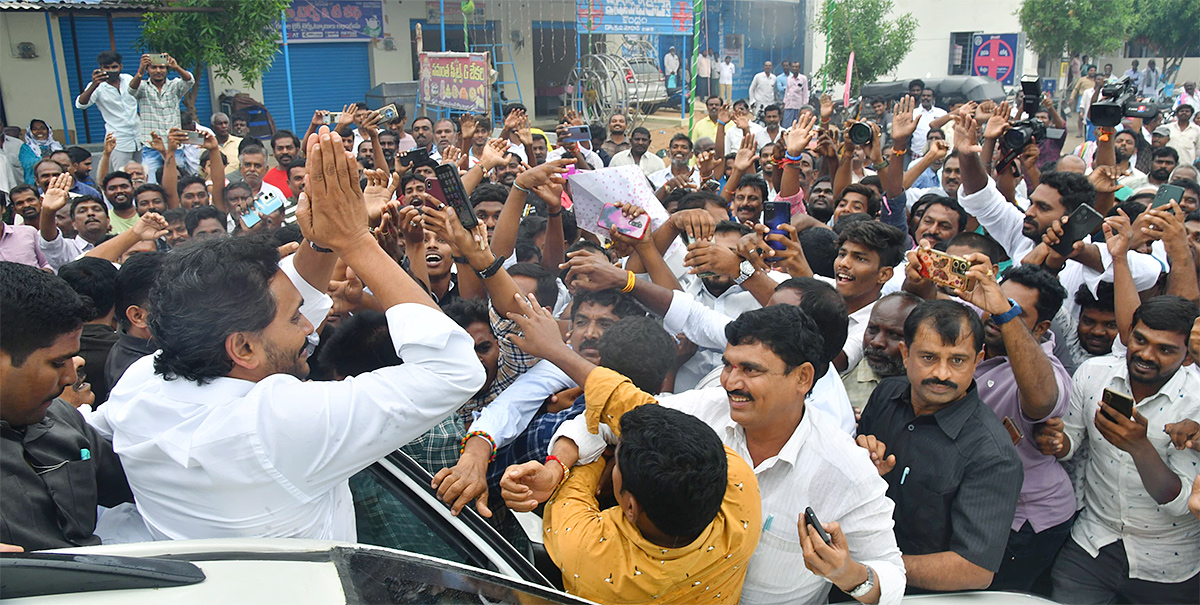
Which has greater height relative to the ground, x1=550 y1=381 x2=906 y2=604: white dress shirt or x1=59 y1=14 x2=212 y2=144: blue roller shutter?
x1=59 y1=14 x2=212 y2=144: blue roller shutter

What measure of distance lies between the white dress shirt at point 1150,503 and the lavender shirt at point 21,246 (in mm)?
5672

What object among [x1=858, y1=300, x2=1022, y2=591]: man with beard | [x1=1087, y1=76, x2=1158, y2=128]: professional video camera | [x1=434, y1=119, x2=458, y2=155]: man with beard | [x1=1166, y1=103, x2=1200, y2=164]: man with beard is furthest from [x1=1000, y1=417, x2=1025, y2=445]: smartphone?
[x1=1166, y1=103, x2=1200, y2=164]: man with beard

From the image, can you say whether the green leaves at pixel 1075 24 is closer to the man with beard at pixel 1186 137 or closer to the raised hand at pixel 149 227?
the man with beard at pixel 1186 137

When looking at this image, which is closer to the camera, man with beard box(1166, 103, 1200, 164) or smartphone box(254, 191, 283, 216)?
smartphone box(254, 191, 283, 216)

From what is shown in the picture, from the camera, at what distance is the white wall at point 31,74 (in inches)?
546

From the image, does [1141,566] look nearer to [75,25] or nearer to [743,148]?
[743,148]

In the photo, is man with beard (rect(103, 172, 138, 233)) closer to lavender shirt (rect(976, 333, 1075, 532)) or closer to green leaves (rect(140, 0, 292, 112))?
green leaves (rect(140, 0, 292, 112))

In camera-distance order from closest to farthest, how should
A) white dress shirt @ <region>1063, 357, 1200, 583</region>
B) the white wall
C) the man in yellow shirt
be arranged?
the man in yellow shirt < white dress shirt @ <region>1063, 357, 1200, 583</region> < the white wall

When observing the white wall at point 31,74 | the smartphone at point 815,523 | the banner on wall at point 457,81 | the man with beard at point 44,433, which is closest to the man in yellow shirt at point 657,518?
the smartphone at point 815,523

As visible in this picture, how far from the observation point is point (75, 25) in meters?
14.8

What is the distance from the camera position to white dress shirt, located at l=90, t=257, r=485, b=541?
1.69 meters

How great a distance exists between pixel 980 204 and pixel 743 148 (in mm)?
1726

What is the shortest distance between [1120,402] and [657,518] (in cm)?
188

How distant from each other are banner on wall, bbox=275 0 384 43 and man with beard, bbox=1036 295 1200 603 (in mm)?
17010
